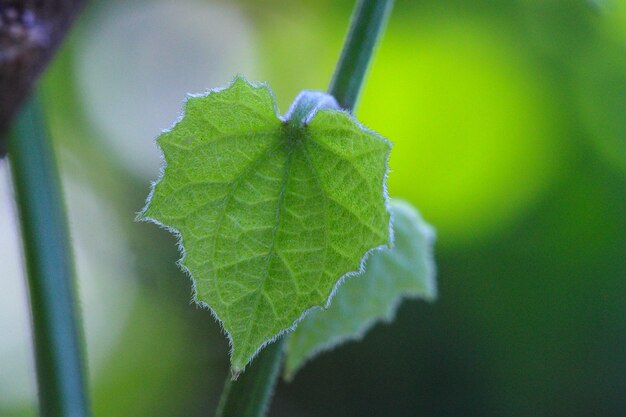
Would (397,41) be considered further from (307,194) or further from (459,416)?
(307,194)

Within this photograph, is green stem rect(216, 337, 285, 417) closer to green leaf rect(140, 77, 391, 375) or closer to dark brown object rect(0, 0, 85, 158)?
green leaf rect(140, 77, 391, 375)

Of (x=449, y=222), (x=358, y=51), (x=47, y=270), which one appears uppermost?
(x=358, y=51)

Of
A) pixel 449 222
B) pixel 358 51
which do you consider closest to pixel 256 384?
pixel 358 51

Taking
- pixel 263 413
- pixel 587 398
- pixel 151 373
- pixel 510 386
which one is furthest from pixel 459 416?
pixel 263 413

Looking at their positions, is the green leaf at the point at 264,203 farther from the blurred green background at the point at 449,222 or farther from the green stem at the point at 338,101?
the blurred green background at the point at 449,222

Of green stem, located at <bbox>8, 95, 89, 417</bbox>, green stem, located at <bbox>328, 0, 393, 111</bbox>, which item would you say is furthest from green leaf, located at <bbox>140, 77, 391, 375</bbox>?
green stem, located at <bbox>8, 95, 89, 417</bbox>

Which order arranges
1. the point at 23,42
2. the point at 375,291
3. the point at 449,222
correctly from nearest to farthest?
the point at 23,42 → the point at 375,291 → the point at 449,222

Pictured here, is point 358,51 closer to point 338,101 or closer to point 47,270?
point 338,101

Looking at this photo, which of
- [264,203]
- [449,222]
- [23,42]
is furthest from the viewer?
[449,222]
